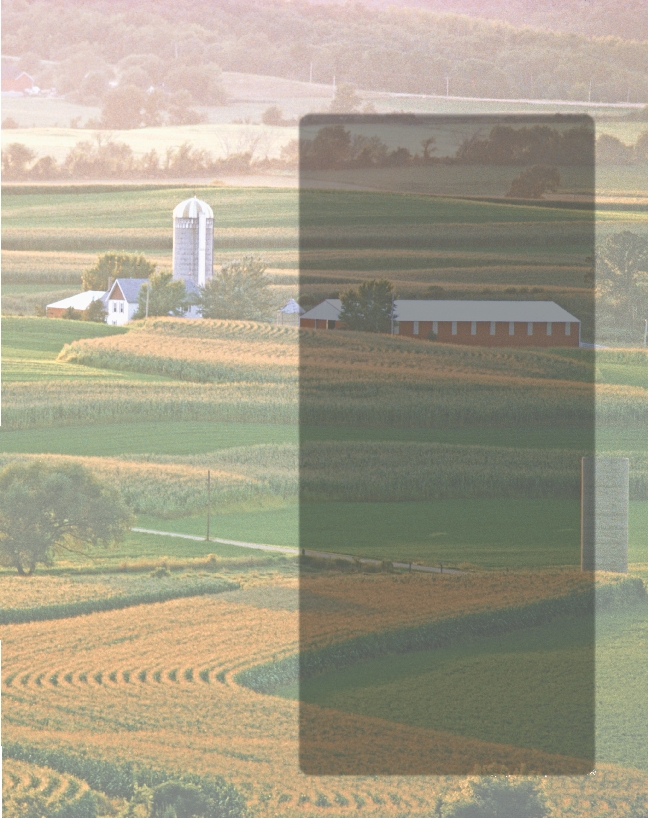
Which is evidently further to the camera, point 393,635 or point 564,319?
point 564,319

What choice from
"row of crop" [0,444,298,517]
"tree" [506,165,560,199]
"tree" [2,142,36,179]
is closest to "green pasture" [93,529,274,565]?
"row of crop" [0,444,298,517]

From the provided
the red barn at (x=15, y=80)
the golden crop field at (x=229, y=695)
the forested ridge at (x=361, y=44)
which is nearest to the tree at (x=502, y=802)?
the golden crop field at (x=229, y=695)

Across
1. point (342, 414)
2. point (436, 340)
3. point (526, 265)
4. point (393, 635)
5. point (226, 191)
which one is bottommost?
point (393, 635)

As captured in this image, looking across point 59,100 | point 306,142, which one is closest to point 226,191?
Answer: point 306,142

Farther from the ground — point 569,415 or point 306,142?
point 306,142

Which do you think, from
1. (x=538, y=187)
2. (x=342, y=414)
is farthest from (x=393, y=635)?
(x=538, y=187)

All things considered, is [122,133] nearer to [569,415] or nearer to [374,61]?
[374,61]
